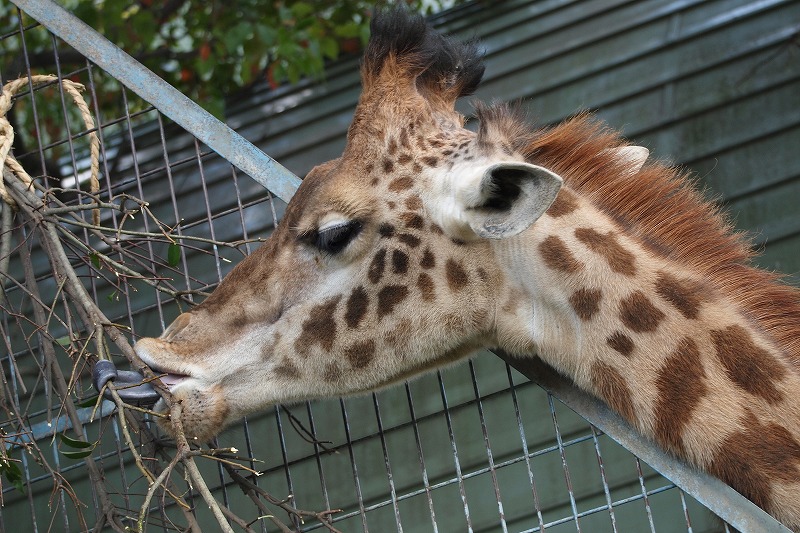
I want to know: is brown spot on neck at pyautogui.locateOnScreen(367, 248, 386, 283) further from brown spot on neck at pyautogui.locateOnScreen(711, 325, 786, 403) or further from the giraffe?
brown spot on neck at pyautogui.locateOnScreen(711, 325, 786, 403)

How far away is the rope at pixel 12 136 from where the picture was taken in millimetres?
2826

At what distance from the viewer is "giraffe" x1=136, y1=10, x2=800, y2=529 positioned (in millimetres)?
2453

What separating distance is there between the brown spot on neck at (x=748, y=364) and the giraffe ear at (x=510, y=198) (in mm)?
602

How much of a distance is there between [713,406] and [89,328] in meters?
1.65

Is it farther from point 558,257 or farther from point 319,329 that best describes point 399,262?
point 558,257

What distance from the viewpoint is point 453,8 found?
695 cm

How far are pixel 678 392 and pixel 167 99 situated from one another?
5.84ft

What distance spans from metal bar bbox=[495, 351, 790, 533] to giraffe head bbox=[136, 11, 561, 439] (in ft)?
0.63

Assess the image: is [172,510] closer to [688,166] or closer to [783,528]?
[783,528]

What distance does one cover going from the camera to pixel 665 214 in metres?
2.78

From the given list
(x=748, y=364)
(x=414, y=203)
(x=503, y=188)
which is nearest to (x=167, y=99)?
(x=414, y=203)

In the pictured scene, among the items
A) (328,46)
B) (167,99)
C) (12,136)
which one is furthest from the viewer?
(328,46)

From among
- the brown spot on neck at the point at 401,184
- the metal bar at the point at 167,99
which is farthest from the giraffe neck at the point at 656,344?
the metal bar at the point at 167,99

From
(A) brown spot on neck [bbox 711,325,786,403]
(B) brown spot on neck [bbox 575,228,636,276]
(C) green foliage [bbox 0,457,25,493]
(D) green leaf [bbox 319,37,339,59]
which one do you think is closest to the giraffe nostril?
(C) green foliage [bbox 0,457,25,493]
